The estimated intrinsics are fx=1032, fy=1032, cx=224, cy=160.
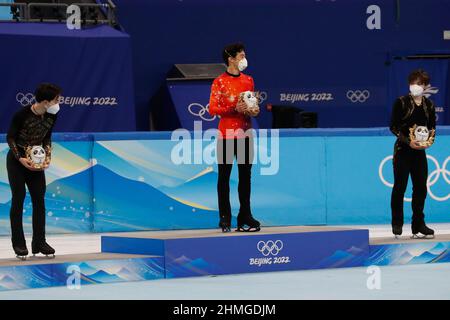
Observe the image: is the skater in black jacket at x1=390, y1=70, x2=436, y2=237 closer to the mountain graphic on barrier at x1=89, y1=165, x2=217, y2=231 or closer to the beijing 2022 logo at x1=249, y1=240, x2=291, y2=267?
the beijing 2022 logo at x1=249, y1=240, x2=291, y2=267

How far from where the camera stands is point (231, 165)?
33.2ft

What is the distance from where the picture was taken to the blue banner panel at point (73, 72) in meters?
17.0

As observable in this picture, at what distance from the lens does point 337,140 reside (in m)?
14.2

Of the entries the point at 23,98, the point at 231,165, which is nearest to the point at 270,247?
the point at 231,165

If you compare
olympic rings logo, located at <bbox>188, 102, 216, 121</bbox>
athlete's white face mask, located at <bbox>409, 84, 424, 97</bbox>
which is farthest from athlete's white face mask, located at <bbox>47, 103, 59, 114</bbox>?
olympic rings logo, located at <bbox>188, 102, 216, 121</bbox>

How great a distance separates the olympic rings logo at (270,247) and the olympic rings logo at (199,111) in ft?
27.2

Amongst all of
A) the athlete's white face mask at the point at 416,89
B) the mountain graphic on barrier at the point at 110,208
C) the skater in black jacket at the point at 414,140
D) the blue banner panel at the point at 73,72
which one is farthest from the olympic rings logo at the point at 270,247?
the blue banner panel at the point at 73,72

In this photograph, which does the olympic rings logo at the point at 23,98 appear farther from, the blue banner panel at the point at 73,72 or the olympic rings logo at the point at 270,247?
the olympic rings logo at the point at 270,247

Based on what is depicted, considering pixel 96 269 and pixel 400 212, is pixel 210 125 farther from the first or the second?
pixel 96 269

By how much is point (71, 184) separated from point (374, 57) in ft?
31.4

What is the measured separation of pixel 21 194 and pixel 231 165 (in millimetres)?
2085

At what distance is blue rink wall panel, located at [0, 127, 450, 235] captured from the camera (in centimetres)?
1348
